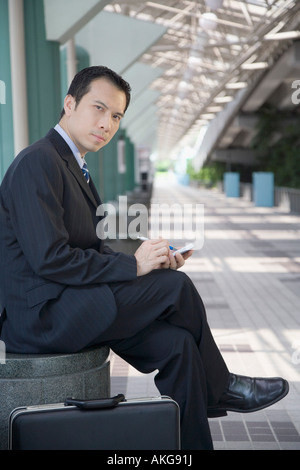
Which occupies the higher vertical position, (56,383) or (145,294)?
(145,294)

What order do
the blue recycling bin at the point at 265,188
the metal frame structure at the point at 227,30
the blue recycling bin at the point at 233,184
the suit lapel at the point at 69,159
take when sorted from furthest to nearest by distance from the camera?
the blue recycling bin at the point at 233,184 < the blue recycling bin at the point at 265,188 < the metal frame structure at the point at 227,30 < the suit lapel at the point at 69,159

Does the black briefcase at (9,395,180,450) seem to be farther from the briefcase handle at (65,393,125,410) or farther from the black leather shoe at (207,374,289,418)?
the black leather shoe at (207,374,289,418)

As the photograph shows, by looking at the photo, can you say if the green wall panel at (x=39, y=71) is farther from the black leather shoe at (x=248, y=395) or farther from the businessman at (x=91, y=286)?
the black leather shoe at (x=248, y=395)

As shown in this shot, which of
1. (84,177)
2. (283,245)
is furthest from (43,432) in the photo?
(283,245)

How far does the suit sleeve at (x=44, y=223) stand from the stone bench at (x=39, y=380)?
12.1 inches

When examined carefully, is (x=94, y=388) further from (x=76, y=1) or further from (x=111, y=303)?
(x=76, y=1)

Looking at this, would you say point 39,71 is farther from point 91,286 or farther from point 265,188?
point 265,188

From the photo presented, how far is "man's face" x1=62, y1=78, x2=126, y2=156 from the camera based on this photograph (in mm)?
2859

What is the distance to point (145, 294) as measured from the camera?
2.77m

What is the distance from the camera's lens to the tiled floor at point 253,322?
12.4 feet

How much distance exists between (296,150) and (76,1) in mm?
23469

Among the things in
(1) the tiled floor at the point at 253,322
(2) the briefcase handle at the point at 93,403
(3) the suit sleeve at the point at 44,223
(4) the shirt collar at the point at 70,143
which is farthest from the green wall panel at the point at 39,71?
(2) the briefcase handle at the point at 93,403

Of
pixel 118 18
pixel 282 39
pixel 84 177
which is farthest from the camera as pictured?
pixel 282 39

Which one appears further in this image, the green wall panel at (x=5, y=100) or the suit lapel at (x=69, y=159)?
the green wall panel at (x=5, y=100)
